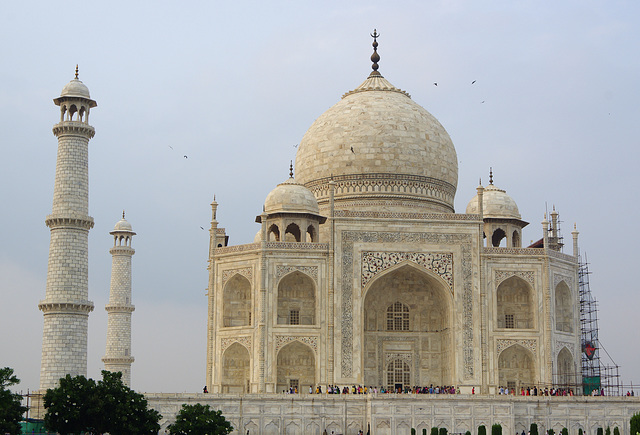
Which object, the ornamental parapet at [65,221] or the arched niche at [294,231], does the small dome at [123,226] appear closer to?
the arched niche at [294,231]

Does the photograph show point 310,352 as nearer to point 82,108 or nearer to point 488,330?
point 488,330

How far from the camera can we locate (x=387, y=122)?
35.5 metres

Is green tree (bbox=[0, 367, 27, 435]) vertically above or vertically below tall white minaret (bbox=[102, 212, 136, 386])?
below

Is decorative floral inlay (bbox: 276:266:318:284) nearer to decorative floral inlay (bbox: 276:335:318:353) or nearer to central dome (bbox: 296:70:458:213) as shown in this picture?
decorative floral inlay (bbox: 276:335:318:353)

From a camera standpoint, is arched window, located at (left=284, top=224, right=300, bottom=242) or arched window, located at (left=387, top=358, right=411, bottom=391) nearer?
arched window, located at (left=387, top=358, right=411, bottom=391)

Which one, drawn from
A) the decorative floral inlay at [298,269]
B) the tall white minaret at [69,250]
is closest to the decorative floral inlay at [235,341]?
the decorative floral inlay at [298,269]

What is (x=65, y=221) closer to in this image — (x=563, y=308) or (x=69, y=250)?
(x=69, y=250)

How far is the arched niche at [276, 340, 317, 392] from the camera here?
3097cm

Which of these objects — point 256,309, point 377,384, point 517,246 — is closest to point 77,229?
Result: point 256,309

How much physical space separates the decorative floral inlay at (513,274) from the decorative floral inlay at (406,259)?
1547 millimetres

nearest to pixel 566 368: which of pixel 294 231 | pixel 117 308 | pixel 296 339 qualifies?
pixel 296 339

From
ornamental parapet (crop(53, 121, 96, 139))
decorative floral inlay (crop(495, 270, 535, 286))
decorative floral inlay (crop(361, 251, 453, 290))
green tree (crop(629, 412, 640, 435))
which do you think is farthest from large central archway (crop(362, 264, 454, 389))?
ornamental parapet (crop(53, 121, 96, 139))

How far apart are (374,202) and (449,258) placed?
3.94 meters

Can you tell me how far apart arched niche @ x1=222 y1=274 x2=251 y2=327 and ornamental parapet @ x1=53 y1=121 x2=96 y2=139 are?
6890 mm
